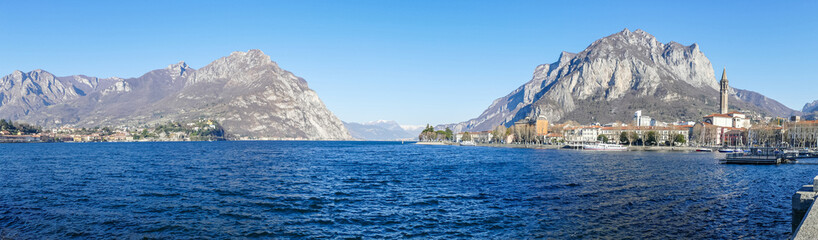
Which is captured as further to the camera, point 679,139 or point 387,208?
point 679,139

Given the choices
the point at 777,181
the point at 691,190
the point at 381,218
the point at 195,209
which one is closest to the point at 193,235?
the point at 195,209

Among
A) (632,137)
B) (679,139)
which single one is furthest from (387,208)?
(679,139)

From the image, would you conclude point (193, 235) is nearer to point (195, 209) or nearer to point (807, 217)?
point (195, 209)

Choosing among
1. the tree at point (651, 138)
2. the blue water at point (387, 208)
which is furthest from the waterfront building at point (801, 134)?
the blue water at point (387, 208)

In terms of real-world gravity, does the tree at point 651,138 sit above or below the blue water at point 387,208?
above

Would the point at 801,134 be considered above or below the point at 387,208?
above

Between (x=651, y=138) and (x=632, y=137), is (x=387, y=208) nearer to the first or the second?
(x=651, y=138)

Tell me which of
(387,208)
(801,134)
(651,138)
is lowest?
(387,208)

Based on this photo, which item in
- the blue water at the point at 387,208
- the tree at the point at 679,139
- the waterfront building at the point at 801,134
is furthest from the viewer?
the tree at the point at 679,139

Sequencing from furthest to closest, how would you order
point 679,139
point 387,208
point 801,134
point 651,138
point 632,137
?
1. point 632,137
2. point 679,139
3. point 651,138
4. point 801,134
5. point 387,208

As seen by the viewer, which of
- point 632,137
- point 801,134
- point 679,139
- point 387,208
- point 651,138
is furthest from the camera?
point 632,137

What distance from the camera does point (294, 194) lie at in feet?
114

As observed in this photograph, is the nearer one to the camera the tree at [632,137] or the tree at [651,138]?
the tree at [651,138]

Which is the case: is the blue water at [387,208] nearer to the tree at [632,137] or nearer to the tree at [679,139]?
the tree at [632,137]
